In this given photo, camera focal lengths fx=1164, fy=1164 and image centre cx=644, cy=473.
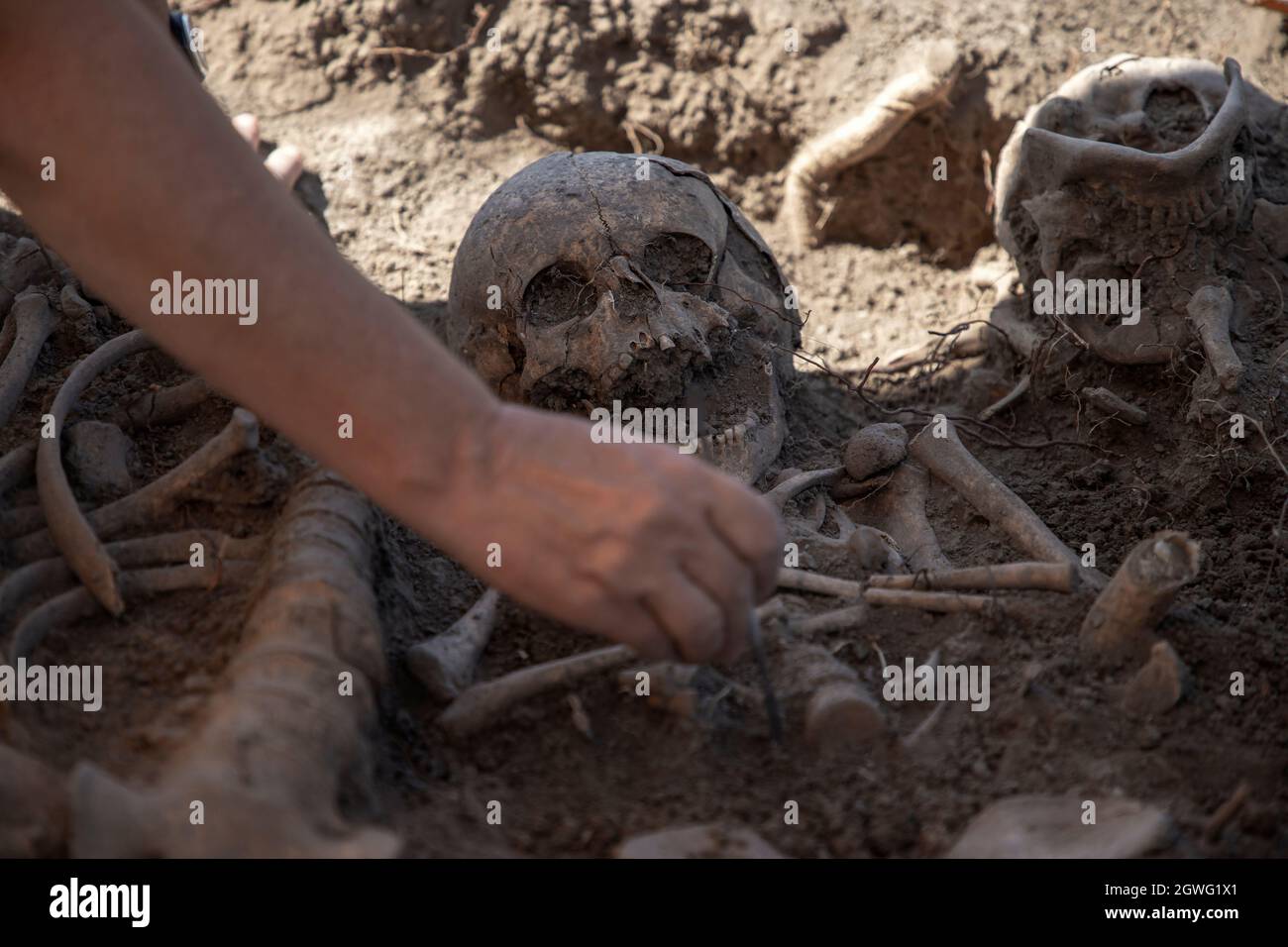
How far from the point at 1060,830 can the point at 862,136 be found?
12.1ft

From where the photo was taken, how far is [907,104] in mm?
4941

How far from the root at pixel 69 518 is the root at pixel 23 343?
164 millimetres

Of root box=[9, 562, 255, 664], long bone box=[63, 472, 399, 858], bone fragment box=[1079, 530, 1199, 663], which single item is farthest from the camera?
bone fragment box=[1079, 530, 1199, 663]

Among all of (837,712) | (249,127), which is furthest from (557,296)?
(249,127)

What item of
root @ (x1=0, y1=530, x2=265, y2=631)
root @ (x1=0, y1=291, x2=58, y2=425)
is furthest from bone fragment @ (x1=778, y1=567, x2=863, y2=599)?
root @ (x1=0, y1=291, x2=58, y2=425)

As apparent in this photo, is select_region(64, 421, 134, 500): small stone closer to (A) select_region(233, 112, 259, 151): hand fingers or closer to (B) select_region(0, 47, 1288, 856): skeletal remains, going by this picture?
(B) select_region(0, 47, 1288, 856): skeletal remains

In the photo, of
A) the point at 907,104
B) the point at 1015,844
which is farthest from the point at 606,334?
the point at 907,104

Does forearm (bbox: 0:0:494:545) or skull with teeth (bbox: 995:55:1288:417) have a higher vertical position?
forearm (bbox: 0:0:494:545)

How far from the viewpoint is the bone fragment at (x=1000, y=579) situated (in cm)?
267

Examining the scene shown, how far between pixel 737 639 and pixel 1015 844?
23.6 inches

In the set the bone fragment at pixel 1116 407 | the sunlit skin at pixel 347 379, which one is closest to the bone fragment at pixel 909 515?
the bone fragment at pixel 1116 407

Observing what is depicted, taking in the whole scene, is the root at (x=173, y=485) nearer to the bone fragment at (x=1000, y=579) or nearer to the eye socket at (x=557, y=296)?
the eye socket at (x=557, y=296)

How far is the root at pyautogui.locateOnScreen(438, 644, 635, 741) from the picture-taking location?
229 centimetres
